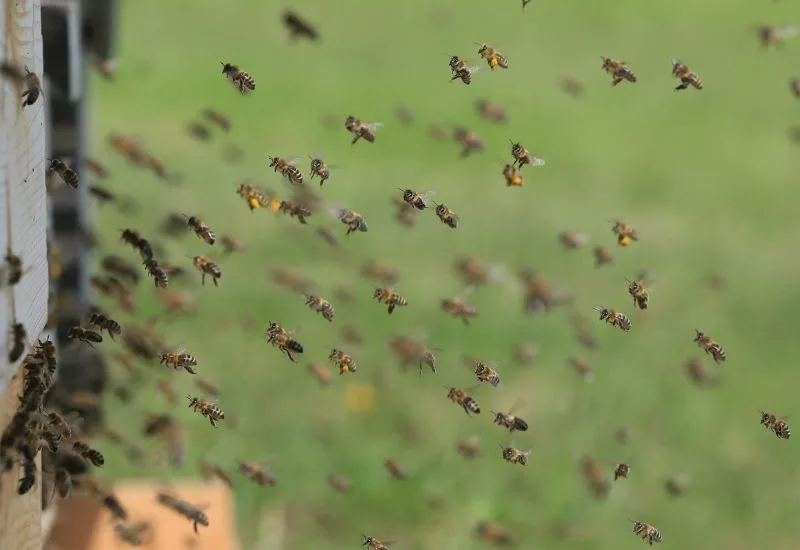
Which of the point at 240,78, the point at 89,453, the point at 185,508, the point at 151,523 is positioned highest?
the point at 240,78

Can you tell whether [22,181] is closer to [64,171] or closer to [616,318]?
[64,171]

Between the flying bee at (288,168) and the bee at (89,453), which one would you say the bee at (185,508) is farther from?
the flying bee at (288,168)


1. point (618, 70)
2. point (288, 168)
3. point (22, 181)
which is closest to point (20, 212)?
point (22, 181)

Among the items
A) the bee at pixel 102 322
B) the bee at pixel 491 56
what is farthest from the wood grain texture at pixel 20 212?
the bee at pixel 491 56

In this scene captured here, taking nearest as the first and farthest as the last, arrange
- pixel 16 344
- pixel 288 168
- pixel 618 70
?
1. pixel 16 344
2. pixel 288 168
3. pixel 618 70

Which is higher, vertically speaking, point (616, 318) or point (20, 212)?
point (20, 212)

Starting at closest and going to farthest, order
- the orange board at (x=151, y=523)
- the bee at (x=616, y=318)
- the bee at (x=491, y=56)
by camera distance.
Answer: the bee at (x=491, y=56), the bee at (x=616, y=318), the orange board at (x=151, y=523)
